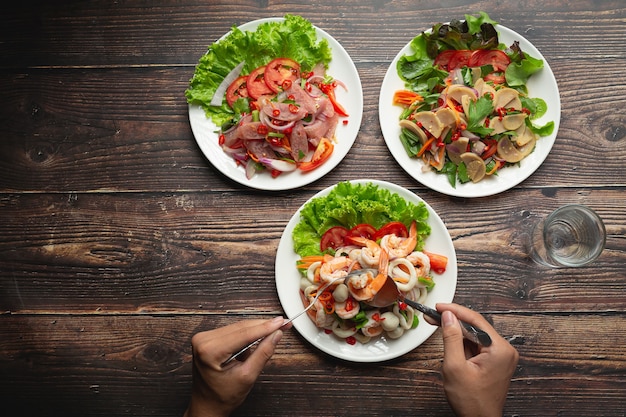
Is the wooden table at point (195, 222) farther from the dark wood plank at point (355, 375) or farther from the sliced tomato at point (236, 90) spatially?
the sliced tomato at point (236, 90)

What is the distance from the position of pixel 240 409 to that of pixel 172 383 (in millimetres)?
396

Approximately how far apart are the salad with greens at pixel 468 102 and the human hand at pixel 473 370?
815 mm

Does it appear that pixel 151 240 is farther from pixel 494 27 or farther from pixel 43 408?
pixel 494 27

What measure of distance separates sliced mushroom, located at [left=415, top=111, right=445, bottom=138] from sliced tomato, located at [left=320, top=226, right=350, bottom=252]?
0.67m

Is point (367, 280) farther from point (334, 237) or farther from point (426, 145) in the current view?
point (426, 145)

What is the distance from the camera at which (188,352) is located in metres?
2.86

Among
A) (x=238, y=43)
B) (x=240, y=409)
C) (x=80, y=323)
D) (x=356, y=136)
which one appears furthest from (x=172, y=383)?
(x=238, y=43)

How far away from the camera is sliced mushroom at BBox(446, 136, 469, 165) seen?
2680mm

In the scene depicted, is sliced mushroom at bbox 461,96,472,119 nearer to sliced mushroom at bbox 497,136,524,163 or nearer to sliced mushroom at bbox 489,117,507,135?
sliced mushroom at bbox 489,117,507,135

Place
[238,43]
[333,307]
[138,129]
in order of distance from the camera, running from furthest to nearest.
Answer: [138,129] → [238,43] → [333,307]

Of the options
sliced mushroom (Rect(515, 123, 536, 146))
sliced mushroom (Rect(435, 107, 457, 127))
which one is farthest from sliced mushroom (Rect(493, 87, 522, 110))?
sliced mushroom (Rect(435, 107, 457, 127))

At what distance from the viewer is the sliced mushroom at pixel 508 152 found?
2719mm

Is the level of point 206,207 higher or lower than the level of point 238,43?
lower

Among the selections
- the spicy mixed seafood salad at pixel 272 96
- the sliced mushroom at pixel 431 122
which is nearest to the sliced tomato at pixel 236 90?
the spicy mixed seafood salad at pixel 272 96
